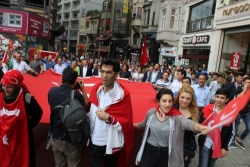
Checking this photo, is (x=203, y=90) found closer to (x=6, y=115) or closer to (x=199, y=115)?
(x=199, y=115)

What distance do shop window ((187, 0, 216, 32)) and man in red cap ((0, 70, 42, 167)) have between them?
17.1 metres

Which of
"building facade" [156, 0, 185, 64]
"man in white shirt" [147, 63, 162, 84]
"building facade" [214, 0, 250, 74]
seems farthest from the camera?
"building facade" [156, 0, 185, 64]

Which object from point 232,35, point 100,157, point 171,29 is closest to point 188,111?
point 100,157

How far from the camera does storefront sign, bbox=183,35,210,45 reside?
18141 mm

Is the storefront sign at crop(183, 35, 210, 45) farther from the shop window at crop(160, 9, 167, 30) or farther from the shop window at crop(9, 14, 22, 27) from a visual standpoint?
the shop window at crop(9, 14, 22, 27)

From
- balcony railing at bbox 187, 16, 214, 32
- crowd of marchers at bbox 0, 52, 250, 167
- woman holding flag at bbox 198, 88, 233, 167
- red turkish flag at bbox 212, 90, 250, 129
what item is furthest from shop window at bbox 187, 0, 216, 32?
red turkish flag at bbox 212, 90, 250, 129

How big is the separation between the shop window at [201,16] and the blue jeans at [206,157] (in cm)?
1607

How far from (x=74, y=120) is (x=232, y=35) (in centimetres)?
1609

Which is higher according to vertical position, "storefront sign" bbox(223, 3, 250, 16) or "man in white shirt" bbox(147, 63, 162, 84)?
"storefront sign" bbox(223, 3, 250, 16)

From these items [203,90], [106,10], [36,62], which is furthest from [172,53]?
[106,10]

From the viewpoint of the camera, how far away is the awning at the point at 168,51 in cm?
2434

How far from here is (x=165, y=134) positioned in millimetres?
2936

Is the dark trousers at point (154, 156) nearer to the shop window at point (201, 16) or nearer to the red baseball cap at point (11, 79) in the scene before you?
the red baseball cap at point (11, 79)

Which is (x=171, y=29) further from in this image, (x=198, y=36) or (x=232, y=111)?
(x=232, y=111)
